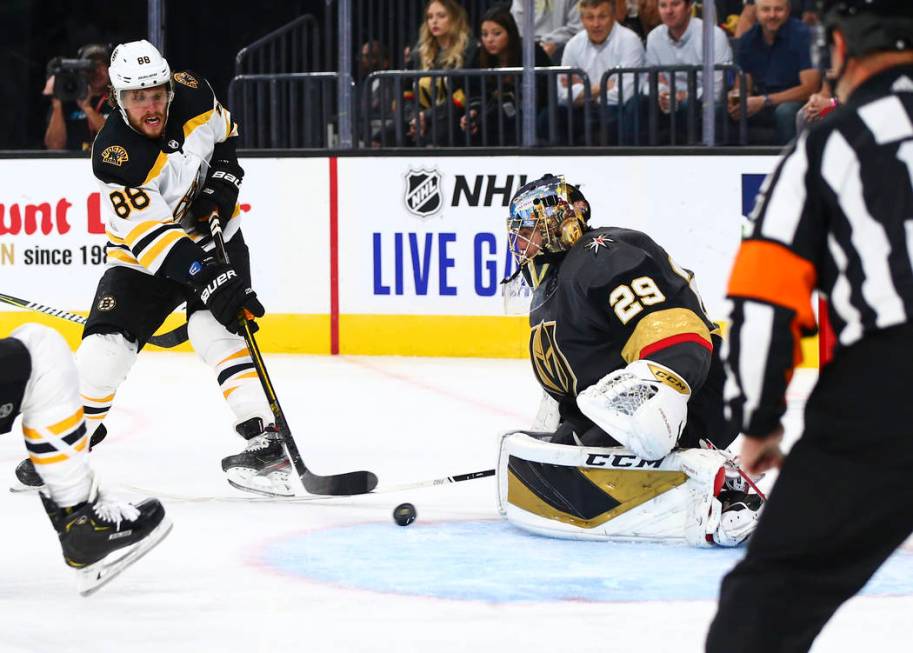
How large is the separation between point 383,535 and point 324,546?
0.15m

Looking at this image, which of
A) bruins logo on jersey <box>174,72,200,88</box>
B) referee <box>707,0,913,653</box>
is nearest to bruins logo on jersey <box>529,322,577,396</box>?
bruins logo on jersey <box>174,72,200,88</box>

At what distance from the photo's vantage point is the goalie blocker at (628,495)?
121 inches

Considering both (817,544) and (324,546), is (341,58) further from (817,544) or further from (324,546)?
(817,544)

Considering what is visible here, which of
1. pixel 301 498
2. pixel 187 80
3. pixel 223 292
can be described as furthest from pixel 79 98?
pixel 301 498

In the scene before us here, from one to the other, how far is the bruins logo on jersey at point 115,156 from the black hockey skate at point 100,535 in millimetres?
1235

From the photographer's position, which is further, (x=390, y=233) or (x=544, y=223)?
(x=390, y=233)

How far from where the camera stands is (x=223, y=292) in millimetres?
3646

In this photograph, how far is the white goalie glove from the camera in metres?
3.00

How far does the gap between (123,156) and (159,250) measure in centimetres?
24

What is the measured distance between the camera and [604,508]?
3.14 metres

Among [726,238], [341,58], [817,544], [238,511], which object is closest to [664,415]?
[238,511]

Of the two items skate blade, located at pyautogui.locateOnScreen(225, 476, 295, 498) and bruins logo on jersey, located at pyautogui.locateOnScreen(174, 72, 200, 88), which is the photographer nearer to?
bruins logo on jersey, located at pyautogui.locateOnScreen(174, 72, 200, 88)

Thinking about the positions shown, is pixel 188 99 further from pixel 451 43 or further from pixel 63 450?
pixel 451 43

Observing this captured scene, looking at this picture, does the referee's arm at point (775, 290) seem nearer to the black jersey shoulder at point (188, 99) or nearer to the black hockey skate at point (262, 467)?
the black hockey skate at point (262, 467)
